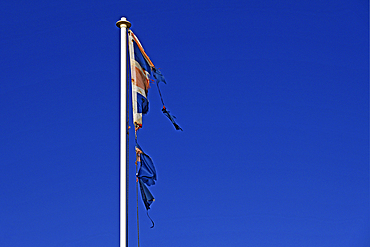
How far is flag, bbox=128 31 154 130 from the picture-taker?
15.1m

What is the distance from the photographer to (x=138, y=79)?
52.1ft

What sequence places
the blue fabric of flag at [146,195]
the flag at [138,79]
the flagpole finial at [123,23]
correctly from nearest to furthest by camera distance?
the flagpole finial at [123,23]
the flag at [138,79]
the blue fabric of flag at [146,195]

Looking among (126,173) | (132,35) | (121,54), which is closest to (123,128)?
(126,173)

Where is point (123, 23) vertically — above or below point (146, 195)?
above

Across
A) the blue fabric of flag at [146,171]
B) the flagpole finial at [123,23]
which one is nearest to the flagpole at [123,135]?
the flagpole finial at [123,23]

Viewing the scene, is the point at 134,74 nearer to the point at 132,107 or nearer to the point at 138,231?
the point at 132,107

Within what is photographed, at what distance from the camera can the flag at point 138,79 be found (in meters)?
15.1

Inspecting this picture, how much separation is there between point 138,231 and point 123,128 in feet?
11.7

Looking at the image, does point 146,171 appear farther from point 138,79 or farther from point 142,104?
point 138,79

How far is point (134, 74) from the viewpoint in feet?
50.7

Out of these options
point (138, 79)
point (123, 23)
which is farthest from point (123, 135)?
point (123, 23)

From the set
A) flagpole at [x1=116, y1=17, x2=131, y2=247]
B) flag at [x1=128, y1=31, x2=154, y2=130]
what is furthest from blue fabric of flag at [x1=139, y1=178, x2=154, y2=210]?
flagpole at [x1=116, y1=17, x2=131, y2=247]

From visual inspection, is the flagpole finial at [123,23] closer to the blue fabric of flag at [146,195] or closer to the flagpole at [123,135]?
the flagpole at [123,135]

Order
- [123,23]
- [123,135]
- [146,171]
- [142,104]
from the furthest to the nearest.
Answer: [142,104], [146,171], [123,23], [123,135]
